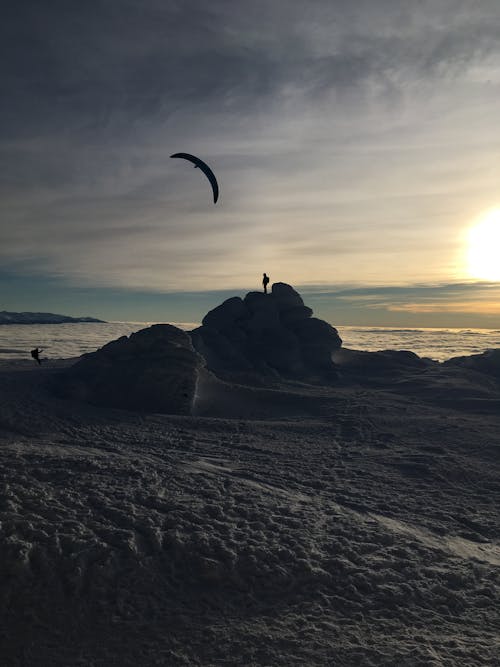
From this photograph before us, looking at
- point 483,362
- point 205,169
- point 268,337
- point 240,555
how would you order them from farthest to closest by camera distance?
point 483,362 → point 268,337 → point 205,169 → point 240,555

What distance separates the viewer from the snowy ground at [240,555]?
287 inches

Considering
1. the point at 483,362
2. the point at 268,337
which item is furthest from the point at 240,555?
the point at 483,362

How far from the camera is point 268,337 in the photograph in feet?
157

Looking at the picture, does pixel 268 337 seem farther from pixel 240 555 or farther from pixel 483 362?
pixel 240 555

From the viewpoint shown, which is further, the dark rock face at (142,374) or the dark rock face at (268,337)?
the dark rock face at (268,337)

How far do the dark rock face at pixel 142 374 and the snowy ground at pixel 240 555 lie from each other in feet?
21.8

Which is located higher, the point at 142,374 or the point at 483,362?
the point at 142,374

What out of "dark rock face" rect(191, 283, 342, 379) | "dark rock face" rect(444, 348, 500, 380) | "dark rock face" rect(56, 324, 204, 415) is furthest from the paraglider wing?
"dark rock face" rect(444, 348, 500, 380)

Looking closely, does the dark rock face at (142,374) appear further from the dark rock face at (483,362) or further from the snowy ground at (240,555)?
the dark rock face at (483,362)

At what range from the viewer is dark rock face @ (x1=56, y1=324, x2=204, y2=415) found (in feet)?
83.5

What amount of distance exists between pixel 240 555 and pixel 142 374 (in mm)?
18060

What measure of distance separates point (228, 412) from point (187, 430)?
5328 millimetres

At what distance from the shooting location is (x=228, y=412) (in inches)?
1054

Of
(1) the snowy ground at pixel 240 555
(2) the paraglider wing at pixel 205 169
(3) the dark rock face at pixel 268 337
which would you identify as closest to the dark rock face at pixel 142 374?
(1) the snowy ground at pixel 240 555
